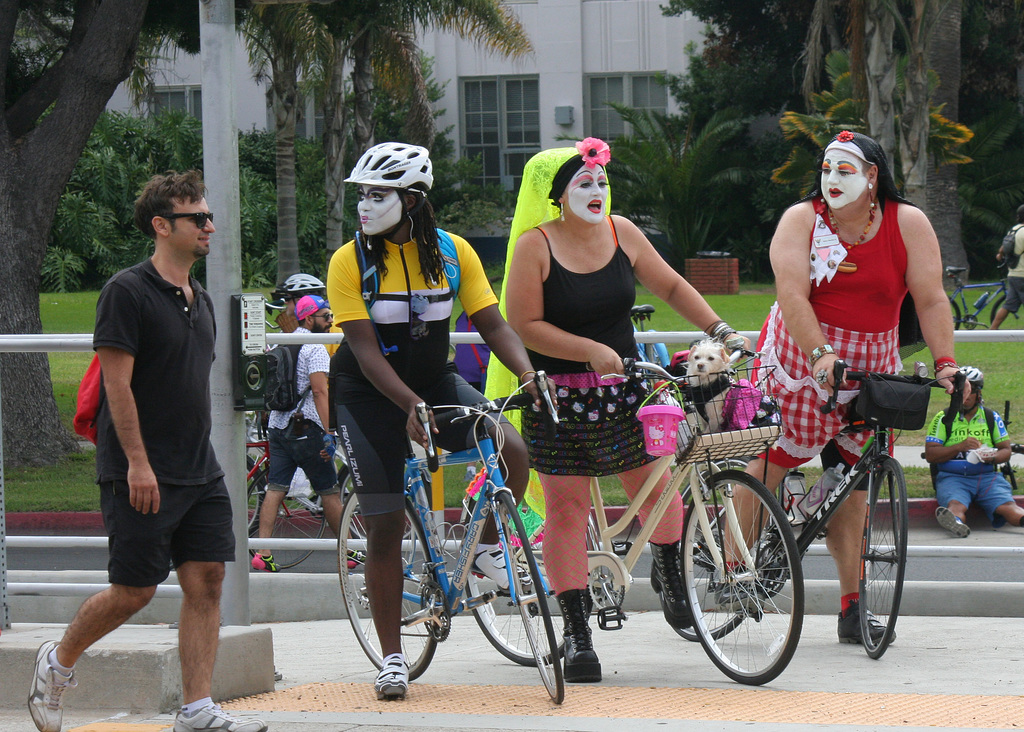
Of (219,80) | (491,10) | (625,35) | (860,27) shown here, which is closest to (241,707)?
(219,80)

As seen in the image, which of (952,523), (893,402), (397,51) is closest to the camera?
(893,402)

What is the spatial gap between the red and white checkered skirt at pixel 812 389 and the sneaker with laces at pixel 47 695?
2914 millimetres

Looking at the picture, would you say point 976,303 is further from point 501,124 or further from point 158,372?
point 501,124

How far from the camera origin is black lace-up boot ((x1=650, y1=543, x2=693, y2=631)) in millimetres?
5137

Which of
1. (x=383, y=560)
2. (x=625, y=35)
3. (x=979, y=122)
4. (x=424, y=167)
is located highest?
(x=625, y=35)

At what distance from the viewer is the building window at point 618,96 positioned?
37.3m

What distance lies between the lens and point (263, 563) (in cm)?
854

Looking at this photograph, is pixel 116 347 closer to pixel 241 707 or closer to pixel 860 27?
pixel 241 707

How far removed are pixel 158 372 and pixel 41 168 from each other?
946 cm

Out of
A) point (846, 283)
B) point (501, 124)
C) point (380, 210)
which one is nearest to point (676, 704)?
point (846, 283)

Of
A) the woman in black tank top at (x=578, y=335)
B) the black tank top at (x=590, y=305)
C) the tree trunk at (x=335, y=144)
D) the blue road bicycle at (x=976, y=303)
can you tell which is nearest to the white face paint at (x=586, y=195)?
the woman in black tank top at (x=578, y=335)

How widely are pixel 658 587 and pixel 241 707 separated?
1.80 metres

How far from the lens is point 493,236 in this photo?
119ft

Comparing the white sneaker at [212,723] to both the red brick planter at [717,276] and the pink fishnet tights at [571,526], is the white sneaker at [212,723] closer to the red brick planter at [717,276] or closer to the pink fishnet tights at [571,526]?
the pink fishnet tights at [571,526]
